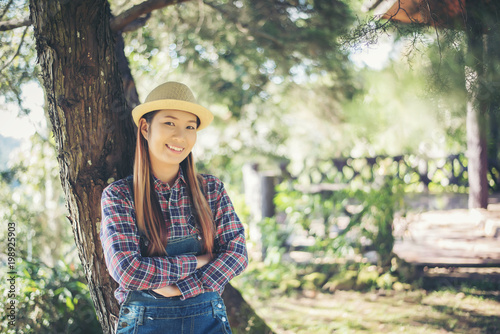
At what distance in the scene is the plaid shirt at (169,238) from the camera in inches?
71.6

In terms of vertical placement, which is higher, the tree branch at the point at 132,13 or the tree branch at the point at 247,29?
the tree branch at the point at 247,29

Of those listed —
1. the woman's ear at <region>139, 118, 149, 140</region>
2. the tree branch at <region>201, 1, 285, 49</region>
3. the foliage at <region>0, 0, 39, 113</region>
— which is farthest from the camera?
the tree branch at <region>201, 1, 285, 49</region>

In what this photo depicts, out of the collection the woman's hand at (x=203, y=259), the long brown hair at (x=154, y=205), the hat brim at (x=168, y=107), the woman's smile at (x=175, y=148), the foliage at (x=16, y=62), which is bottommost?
the woman's hand at (x=203, y=259)

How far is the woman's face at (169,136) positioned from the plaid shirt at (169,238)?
0.42ft

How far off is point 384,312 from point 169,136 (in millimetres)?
3330

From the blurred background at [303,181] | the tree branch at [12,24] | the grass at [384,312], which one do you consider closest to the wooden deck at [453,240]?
the blurred background at [303,181]

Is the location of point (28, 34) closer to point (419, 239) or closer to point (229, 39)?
point (229, 39)

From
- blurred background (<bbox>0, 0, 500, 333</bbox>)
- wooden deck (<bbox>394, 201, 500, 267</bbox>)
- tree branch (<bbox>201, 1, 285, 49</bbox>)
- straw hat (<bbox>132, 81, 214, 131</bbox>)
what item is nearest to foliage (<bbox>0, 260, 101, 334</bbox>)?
blurred background (<bbox>0, 0, 500, 333</bbox>)

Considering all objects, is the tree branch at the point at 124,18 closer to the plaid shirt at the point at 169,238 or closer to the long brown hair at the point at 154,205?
the long brown hair at the point at 154,205

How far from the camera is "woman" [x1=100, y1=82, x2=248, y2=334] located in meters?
1.87

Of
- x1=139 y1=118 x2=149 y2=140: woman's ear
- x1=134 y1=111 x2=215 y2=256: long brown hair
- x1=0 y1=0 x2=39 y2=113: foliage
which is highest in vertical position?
x1=0 y1=0 x2=39 y2=113: foliage

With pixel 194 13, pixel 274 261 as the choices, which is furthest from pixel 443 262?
pixel 194 13

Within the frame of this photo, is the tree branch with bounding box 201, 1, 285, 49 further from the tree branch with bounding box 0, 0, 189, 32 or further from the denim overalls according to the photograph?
the denim overalls

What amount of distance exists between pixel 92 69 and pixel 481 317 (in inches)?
161
